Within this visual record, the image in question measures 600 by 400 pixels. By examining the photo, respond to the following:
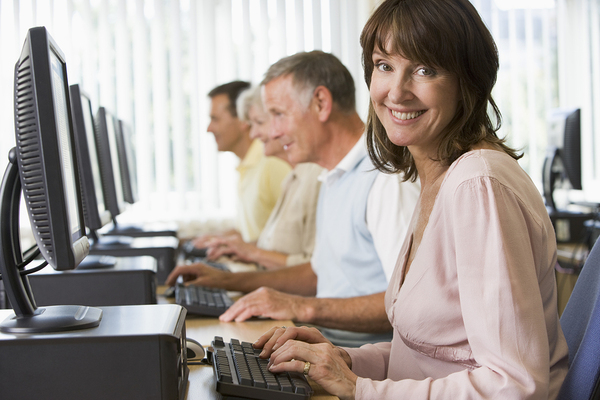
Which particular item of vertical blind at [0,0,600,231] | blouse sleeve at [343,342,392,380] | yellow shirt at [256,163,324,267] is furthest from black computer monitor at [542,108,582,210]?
blouse sleeve at [343,342,392,380]

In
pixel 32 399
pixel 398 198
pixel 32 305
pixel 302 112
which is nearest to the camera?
pixel 32 399

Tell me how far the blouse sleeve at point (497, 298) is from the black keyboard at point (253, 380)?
11 centimetres

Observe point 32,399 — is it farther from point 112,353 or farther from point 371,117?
point 371,117

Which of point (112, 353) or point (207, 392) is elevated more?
point (112, 353)

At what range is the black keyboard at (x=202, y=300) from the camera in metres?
1.44

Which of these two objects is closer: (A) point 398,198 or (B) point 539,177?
(A) point 398,198

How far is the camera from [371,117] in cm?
130

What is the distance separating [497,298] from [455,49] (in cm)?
42

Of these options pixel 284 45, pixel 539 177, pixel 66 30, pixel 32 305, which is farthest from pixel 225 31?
pixel 32 305

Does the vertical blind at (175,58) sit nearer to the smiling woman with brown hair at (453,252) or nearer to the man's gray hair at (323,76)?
the man's gray hair at (323,76)

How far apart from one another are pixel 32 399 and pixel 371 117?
863mm

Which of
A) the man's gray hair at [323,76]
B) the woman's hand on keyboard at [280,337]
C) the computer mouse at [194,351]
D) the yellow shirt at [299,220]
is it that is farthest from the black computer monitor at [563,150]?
the computer mouse at [194,351]

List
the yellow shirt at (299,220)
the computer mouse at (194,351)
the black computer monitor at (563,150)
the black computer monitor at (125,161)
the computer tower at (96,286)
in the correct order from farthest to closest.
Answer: the black computer monitor at (563,150)
the yellow shirt at (299,220)
the black computer monitor at (125,161)
the computer tower at (96,286)
the computer mouse at (194,351)

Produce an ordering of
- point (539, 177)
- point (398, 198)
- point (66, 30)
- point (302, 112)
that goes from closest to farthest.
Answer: point (398, 198) < point (302, 112) < point (66, 30) < point (539, 177)
